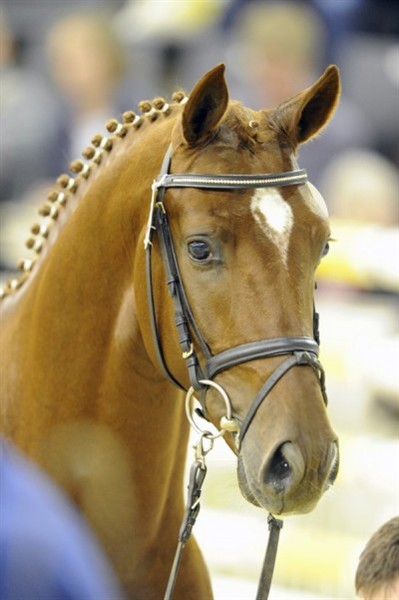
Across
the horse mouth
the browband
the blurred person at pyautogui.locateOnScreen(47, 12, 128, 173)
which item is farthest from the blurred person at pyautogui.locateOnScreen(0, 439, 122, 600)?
the blurred person at pyautogui.locateOnScreen(47, 12, 128, 173)

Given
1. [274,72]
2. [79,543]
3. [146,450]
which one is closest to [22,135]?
[274,72]

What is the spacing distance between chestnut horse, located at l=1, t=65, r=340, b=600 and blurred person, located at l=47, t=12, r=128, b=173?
10.4 ft

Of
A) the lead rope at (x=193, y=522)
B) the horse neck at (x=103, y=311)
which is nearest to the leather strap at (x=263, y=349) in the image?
the lead rope at (x=193, y=522)

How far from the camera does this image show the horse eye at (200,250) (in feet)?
7.79

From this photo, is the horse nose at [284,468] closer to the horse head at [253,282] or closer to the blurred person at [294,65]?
the horse head at [253,282]

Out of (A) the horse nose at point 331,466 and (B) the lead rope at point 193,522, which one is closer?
(A) the horse nose at point 331,466

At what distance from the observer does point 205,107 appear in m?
2.42

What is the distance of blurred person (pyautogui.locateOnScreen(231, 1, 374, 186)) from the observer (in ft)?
18.2

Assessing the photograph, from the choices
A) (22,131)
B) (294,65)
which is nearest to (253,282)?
(294,65)

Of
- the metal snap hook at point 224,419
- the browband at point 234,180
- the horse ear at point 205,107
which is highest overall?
the horse ear at point 205,107

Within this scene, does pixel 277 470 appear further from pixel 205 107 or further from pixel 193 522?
pixel 205 107

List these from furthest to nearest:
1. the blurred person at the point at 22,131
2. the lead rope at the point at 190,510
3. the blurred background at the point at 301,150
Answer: the blurred person at the point at 22,131 → the blurred background at the point at 301,150 → the lead rope at the point at 190,510

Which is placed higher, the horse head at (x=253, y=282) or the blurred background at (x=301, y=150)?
the blurred background at (x=301, y=150)

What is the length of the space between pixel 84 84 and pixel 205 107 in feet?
12.7
